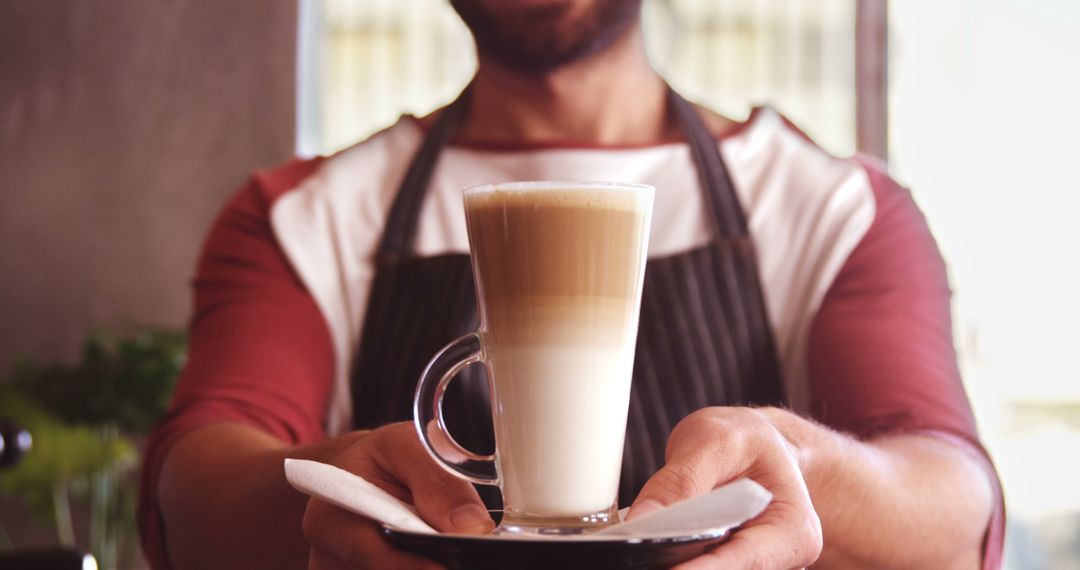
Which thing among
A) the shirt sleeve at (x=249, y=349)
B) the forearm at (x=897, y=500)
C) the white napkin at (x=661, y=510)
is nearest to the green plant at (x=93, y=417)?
the shirt sleeve at (x=249, y=349)

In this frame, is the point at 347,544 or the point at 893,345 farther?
the point at 893,345

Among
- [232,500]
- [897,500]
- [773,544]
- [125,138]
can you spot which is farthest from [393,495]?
[125,138]

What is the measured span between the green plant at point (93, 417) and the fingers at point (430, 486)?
3273mm

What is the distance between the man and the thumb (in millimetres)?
439

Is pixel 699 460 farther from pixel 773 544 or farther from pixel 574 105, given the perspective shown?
pixel 574 105

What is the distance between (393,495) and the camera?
86 centimetres

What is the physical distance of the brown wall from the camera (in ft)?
15.4

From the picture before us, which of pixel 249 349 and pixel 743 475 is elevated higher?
pixel 743 475

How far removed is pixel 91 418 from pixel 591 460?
3522 mm

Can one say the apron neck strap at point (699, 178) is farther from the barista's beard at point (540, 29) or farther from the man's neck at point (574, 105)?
the barista's beard at point (540, 29)

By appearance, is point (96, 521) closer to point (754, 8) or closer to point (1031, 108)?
point (754, 8)

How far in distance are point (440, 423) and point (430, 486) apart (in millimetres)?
46

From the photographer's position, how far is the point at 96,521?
4141 millimetres

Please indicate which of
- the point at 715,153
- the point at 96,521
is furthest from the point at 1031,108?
the point at 96,521
